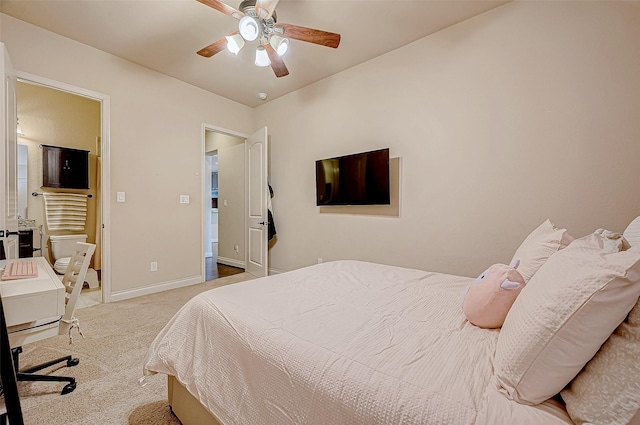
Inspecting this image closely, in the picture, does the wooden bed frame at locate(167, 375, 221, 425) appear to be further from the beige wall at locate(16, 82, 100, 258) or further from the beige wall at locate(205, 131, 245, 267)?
the beige wall at locate(16, 82, 100, 258)

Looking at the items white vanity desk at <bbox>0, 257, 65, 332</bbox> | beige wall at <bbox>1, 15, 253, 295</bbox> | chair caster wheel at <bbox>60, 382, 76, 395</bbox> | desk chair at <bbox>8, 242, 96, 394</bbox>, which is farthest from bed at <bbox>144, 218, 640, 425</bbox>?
beige wall at <bbox>1, 15, 253, 295</bbox>

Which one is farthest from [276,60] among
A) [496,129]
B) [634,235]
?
[634,235]

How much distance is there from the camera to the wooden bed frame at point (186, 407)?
1.13 metres

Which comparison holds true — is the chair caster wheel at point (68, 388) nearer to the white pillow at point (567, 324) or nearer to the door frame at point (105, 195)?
the door frame at point (105, 195)

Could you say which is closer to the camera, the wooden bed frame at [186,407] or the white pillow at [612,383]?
the white pillow at [612,383]

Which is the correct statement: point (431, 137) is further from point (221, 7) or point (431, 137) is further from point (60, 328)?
point (60, 328)

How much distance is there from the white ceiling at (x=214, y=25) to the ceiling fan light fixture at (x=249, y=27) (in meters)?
0.52

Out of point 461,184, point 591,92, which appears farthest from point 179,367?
point 591,92

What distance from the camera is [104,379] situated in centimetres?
167

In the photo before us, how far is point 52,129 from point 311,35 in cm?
441

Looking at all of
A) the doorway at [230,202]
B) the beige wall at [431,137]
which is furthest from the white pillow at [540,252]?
the doorway at [230,202]

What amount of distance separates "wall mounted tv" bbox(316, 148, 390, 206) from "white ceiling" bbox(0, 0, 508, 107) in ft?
3.71

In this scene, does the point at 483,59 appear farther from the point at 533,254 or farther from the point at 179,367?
the point at 179,367

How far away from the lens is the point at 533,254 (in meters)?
1.14
